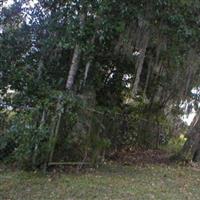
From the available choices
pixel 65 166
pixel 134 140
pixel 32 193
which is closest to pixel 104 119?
pixel 65 166

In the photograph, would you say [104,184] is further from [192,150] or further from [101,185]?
[192,150]

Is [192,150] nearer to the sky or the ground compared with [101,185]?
nearer to the sky

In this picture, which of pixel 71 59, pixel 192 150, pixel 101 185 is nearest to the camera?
pixel 101 185

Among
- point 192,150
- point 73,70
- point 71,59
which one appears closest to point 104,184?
point 73,70

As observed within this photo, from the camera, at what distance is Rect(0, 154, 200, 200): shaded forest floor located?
282 inches

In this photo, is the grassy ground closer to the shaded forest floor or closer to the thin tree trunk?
the shaded forest floor

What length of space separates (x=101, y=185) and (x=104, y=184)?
0.13 m

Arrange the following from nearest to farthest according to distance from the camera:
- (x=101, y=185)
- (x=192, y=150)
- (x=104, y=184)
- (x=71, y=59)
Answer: (x=101, y=185), (x=104, y=184), (x=71, y=59), (x=192, y=150)

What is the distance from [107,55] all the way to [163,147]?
20.7 ft

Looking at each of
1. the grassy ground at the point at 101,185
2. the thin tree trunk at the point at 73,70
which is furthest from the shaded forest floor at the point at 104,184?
the thin tree trunk at the point at 73,70

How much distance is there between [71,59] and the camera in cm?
1041

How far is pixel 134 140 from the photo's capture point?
1456 centimetres

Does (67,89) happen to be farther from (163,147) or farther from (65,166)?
(163,147)

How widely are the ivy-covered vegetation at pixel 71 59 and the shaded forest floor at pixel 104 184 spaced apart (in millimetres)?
558
